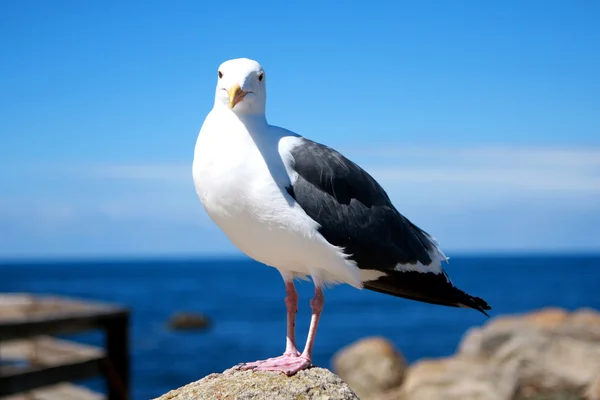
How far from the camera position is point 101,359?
8445 millimetres

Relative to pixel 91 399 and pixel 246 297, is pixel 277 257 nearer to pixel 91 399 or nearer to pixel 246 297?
pixel 91 399

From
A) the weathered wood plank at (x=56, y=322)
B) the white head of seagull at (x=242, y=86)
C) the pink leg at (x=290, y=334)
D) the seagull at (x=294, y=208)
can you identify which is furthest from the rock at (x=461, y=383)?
the white head of seagull at (x=242, y=86)

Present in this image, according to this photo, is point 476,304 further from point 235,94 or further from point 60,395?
point 60,395

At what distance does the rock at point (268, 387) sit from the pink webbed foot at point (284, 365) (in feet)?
0.09

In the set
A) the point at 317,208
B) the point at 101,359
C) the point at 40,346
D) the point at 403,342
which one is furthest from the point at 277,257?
the point at 403,342

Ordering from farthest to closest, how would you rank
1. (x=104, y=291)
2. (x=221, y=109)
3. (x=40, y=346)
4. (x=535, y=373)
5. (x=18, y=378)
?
(x=104, y=291) → (x=535, y=373) → (x=40, y=346) → (x=18, y=378) → (x=221, y=109)

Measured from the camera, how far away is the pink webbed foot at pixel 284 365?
413cm

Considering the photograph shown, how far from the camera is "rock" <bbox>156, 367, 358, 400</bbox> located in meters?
3.98

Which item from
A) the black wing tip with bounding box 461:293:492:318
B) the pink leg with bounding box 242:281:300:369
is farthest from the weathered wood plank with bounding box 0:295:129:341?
the black wing tip with bounding box 461:293:492:318

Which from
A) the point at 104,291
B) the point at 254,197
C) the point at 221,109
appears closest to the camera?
the point at 254,197

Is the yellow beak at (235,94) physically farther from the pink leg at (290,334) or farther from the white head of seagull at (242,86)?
the pink leg at (290,334)

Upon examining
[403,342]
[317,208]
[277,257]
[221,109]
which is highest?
[221,109]

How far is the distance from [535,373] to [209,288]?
262ft

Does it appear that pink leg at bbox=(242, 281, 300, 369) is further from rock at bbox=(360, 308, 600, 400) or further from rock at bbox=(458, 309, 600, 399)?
rock at bbox=(458, 309, 600, 399)
